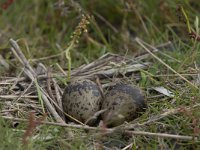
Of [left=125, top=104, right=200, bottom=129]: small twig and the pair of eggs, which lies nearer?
[left=125, top=104, right=200, bottom=129]: small twig

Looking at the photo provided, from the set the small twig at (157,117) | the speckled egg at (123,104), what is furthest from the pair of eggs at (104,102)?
the small twig at (157,117)

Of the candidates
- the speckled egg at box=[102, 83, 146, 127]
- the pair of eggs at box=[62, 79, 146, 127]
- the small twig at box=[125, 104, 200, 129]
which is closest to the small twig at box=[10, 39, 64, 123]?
the pair of eggs at box=[62, 79, 146, 127]

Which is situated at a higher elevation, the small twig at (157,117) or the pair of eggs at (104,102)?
the pair of eggs at (104,102)

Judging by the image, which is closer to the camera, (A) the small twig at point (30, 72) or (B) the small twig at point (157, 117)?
(B) the small twig at point (157, 117)

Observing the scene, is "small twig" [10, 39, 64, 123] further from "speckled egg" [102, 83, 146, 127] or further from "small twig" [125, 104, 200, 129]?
"small twig" [125, 104, 200, 129]

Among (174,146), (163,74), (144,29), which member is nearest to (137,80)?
(163,74)

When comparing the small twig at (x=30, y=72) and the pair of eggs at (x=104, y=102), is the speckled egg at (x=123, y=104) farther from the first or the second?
the small twig at (x=30, y=72)

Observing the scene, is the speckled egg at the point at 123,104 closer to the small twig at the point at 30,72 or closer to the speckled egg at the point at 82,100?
the speckled egg at the point at 82,100

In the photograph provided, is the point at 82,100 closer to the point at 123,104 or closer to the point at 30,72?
Result: the point at 123,104
